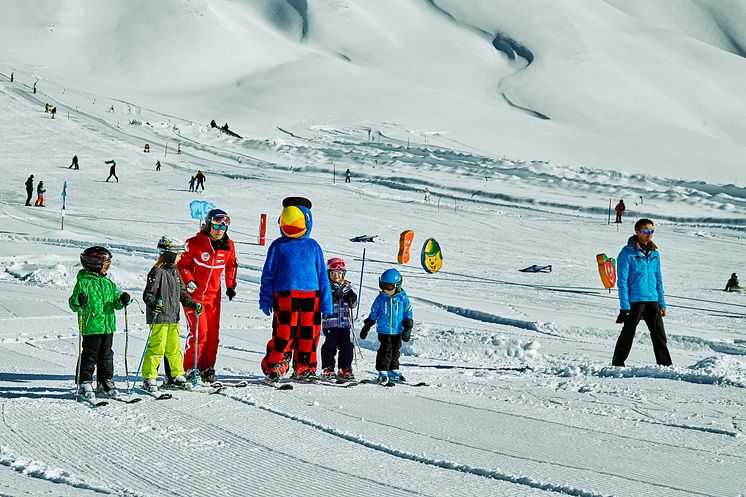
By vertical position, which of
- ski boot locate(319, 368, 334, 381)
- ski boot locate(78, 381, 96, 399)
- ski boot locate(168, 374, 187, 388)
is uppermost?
ski boot locate(319, 368, 334, 381)

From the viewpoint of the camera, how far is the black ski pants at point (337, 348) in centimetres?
754

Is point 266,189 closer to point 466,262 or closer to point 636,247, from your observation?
point 466,262

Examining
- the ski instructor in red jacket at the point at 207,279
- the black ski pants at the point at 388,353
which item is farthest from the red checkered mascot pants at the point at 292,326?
the black ski pants at the point at 388,353

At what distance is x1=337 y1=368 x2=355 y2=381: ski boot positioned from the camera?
742 centimetres

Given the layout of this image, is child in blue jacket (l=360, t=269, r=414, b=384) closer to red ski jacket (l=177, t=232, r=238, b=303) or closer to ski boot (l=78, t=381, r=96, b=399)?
red ski jacket (l=177, t=232, r=238, b=303)

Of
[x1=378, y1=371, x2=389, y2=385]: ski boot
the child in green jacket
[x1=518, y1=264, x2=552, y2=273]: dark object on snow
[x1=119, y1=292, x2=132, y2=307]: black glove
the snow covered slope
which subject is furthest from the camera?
the snow covered slope

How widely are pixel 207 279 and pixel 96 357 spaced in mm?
1107

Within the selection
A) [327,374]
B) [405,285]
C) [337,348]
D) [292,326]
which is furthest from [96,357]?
[405,285]

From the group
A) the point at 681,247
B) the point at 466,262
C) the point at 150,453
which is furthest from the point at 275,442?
the point at 681,247

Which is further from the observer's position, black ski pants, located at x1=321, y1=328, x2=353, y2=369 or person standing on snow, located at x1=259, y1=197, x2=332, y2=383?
black ski pants, located at x1=321, y1=328, x2=353, y2=369

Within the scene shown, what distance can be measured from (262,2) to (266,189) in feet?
440

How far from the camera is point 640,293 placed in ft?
27.7

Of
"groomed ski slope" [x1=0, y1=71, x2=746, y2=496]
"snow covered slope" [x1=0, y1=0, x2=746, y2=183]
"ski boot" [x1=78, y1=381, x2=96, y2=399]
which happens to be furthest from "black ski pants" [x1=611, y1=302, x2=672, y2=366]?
"snow covered slope" [x1=0, y1=0, x2=746, y2=183]

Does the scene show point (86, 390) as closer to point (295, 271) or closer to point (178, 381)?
point (178, 381)
